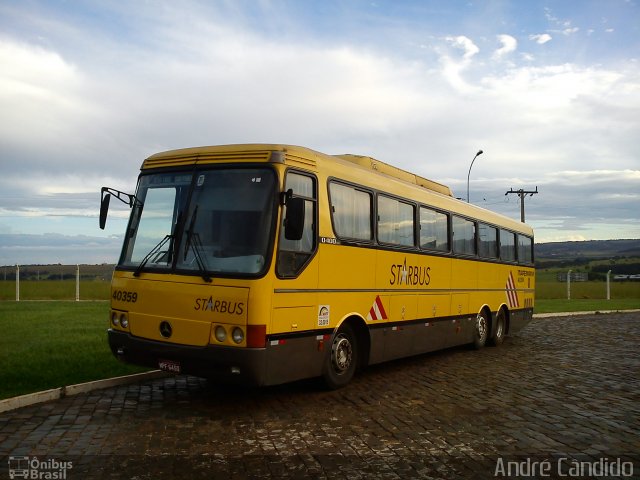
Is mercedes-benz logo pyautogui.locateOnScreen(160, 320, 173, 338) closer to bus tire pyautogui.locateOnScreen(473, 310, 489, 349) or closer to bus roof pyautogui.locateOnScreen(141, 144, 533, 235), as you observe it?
bus roof pyautogui.locateOnScreen(141, 144, 533, 235)

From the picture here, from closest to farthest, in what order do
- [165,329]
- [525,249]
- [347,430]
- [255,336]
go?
[347,430], [255,336], [165,329], [525,249]

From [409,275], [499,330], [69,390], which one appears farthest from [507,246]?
[69,390]

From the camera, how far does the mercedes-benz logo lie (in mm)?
7911

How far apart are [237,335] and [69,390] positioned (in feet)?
8.86

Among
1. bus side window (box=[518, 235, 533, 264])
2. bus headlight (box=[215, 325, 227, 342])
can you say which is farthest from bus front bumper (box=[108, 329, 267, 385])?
bus side window (box=[518, 235, 533, 264])

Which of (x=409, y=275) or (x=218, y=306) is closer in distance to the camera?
(x=218, y=306)

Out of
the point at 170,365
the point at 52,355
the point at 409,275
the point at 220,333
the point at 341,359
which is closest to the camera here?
the point at 220,333

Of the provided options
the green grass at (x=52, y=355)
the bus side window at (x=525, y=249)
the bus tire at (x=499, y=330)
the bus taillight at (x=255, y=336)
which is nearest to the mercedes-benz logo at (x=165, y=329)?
the bus taillight at (x=255, y=336)

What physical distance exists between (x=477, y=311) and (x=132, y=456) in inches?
412

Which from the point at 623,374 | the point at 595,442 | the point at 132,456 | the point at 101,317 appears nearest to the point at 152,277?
the point at 132,456

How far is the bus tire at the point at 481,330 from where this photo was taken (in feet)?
49.7

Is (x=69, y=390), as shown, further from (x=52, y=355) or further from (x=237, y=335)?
(x=52, y=355)

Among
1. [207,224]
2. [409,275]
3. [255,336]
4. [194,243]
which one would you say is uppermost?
[207,224]

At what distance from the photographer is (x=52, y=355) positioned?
36.9 feet
